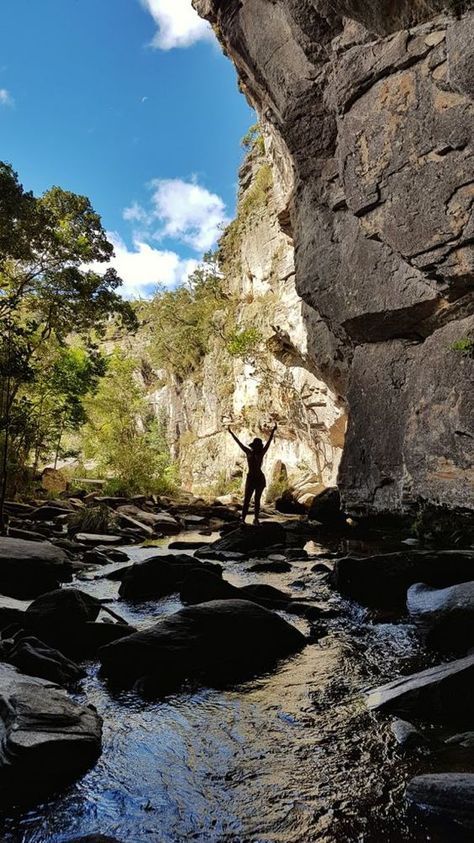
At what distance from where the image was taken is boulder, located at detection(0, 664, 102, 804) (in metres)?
2.38

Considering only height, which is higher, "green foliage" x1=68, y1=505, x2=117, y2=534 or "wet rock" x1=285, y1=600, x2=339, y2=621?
"green foliage" x1=68, y1=505, x2=117, y2=534

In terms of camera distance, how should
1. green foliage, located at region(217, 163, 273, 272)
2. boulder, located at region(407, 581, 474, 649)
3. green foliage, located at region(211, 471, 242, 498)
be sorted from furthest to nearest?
1. green foliage, located at region(211, 471, 242, 498)
2. green foliage, located at region(217, 163, 273, 272)
3. boulder, located at region(407, 581, 474, 649)

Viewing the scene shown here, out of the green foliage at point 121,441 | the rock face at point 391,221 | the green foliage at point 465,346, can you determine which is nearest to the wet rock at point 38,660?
the rock face at point 391,221

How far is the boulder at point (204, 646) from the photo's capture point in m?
3.95

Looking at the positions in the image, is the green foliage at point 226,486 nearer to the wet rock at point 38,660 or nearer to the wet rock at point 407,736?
the wet rock at point 38,660

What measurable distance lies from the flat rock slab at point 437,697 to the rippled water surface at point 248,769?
17cm

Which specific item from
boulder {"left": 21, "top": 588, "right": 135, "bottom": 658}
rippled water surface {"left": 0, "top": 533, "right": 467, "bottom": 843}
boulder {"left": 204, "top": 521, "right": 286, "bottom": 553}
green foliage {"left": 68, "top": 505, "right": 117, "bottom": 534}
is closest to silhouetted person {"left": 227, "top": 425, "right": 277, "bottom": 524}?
boulder {"left": 204, "top": 521, "right": 286, "bottom": 553}

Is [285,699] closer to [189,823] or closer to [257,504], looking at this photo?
[189,823]

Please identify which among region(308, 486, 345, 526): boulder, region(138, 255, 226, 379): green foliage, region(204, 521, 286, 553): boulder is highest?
region(138, 255, 226, 379): green foliage

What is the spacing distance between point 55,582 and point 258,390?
20.4 metres

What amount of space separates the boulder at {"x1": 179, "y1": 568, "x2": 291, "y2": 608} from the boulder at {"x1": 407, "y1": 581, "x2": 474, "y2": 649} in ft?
5.34

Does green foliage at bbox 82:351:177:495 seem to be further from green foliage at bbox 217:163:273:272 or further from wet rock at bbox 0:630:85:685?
wet rock at bbox 0:630:85:685

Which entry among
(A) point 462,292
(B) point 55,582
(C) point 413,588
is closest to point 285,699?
(C) point 413,588

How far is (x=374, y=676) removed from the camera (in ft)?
13.1
